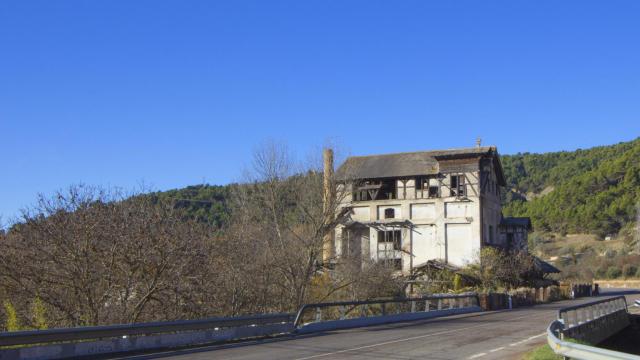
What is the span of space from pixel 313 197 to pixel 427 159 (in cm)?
2890

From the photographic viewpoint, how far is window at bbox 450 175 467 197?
64.5 meters

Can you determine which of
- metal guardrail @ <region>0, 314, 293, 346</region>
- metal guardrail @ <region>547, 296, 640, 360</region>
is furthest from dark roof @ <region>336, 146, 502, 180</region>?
metal guardrail @ <region>0, 314, 293, 346</region>

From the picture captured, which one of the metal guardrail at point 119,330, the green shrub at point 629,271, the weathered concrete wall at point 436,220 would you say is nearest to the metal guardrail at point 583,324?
the metal guardrail at point 119,330

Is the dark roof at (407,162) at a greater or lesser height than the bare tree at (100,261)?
greater

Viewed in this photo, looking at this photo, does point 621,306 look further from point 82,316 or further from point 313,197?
point 82,316

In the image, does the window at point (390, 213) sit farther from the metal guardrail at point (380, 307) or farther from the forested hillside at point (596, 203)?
the forested hillside at point (596, 203)

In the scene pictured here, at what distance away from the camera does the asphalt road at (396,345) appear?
16312 millimetres

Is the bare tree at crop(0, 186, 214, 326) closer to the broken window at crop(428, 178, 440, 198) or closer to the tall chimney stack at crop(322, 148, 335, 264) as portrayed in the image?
the tall chimney stack at crop(322, 148, 335, 264)

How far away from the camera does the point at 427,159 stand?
6788 cm

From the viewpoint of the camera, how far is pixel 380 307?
117ft

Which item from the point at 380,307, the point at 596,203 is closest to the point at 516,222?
the point at 380,307

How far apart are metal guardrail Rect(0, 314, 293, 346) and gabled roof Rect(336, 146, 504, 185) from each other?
144 ft

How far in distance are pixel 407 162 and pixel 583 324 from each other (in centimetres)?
4722

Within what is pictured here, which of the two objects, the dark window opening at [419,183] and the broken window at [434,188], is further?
the dark window opening at [419,183]
